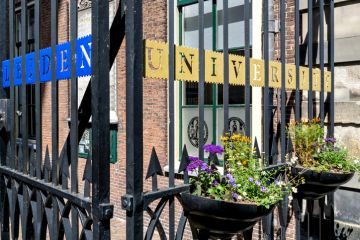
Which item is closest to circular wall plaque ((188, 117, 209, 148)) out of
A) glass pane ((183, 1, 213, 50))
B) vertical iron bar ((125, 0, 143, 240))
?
glass pane ((183, 1, 213, 50))

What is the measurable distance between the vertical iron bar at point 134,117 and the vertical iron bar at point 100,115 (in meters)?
0.11

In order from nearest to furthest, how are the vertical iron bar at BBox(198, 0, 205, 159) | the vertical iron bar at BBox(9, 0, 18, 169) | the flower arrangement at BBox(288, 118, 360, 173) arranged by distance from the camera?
the vertical iron bar at BBox(198, 0, 205, 159) → the vertical iron bar at BBox(9, 0, 18, 169) → the flower arrangement at BBox(288, 118, 360, 173)

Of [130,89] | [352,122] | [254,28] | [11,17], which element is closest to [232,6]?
[254,28]

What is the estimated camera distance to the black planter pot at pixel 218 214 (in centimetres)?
206

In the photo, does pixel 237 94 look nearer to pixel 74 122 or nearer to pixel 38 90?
pixel 38 90

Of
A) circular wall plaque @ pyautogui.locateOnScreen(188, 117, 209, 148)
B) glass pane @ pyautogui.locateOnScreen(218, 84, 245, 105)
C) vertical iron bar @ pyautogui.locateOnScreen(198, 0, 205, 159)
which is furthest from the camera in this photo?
circular wall plaque @ pyautogui.locateOnScreen(188, 117, 209, 148)

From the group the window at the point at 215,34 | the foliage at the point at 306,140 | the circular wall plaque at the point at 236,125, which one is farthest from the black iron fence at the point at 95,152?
the window at the point at 215,34

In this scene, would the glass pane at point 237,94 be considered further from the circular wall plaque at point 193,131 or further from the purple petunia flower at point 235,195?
the purple petunia flower at point 235,195

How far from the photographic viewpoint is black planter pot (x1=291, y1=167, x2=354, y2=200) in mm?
3186

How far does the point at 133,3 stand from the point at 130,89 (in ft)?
1.38

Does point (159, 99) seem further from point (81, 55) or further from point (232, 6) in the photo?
point (81, 55)

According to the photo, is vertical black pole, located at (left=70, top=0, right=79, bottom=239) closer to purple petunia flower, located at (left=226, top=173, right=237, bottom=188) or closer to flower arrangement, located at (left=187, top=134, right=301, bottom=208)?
flower arrangement, located at (left=187, top=134, right=301, bottom=208)

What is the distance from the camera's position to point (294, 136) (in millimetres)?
3502

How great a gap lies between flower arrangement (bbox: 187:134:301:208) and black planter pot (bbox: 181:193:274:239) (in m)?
0.06
